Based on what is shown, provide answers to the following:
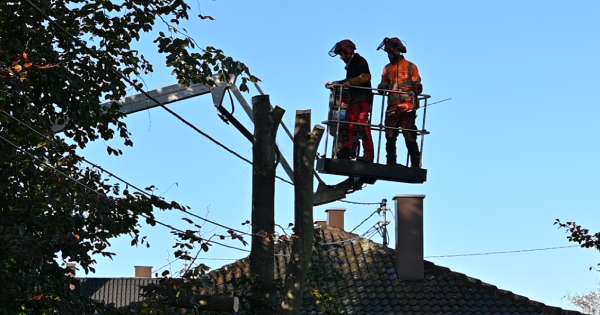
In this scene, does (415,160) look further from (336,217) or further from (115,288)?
(115,288)

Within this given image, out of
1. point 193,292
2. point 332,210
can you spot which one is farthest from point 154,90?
point 332,210

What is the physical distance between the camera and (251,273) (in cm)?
1101

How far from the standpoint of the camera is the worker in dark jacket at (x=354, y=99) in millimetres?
13484

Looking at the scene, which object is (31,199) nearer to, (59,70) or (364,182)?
(59,70)

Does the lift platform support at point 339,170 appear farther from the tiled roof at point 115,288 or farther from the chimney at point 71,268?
the tiled roof at point 115,288

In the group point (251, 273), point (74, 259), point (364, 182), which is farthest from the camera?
point (364, 182)

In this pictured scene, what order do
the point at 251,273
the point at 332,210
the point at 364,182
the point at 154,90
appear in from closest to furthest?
the point at 251,273 < the point at 364,182 < the point at 154,90 < the point at 332,210

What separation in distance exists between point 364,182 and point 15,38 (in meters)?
3.78

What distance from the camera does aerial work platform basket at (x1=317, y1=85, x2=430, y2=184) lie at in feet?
43.2

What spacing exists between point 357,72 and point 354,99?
0.29 metres

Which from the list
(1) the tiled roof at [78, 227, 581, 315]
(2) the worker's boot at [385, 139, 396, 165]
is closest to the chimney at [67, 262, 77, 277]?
(2) the worker's boot at [385, 139, 396, 165]

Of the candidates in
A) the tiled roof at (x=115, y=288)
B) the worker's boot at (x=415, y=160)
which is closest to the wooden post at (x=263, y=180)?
the worker's boot at (x=415, y=160)

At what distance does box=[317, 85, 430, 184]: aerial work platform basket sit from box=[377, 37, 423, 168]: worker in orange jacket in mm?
70

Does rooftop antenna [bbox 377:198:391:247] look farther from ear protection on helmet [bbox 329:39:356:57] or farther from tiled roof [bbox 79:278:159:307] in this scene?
tiled roof [bbox 79:278:159:307]
